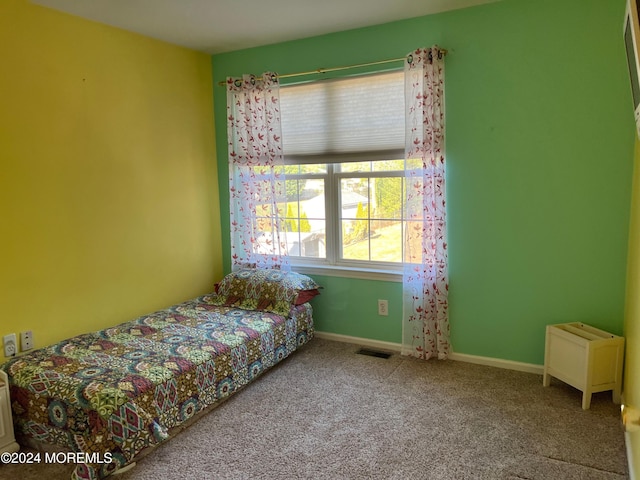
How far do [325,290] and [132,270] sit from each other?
1474 millimetres

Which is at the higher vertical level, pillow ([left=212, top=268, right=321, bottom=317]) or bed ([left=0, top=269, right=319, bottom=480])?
pillow ([left=212, top=268, right=321, bottom=317])

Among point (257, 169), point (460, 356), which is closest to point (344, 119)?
point (257, 169)

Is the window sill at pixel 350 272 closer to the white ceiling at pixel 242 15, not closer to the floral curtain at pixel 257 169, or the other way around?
the floral curtain at pixel 257 169

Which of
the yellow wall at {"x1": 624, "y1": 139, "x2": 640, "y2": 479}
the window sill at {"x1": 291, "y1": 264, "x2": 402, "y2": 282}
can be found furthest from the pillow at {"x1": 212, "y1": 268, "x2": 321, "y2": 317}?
the yellow wall at {"x1": 624, "y1": 139, "x2": 640, "y2": 479}

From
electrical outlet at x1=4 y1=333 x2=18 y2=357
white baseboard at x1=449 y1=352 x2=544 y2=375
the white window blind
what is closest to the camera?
electrical outlet at x1=4 y1=333 x2=18 y2=357

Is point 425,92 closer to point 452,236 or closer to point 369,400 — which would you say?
point 452,236

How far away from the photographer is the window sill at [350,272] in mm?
3363

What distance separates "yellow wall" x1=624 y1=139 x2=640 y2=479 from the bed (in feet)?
6.51

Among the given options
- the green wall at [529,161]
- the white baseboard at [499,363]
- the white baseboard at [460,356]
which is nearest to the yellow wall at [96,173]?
the white baseboard at [460,356]

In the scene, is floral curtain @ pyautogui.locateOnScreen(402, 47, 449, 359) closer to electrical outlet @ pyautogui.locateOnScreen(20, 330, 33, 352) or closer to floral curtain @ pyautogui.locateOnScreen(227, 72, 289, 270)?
floral curtain @ pyautogui.locateOnScreen(227, 72, 289, 270)

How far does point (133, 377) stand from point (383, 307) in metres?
1.87

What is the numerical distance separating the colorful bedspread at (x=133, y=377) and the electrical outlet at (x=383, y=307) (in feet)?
2.43

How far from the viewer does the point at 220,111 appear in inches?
153

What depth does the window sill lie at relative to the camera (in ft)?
11.0
